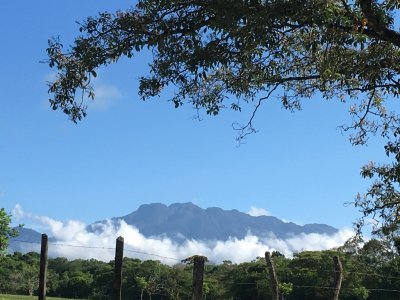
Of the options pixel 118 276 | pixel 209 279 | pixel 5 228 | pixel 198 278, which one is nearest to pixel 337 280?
pixel 198 278

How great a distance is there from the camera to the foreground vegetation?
55656mm

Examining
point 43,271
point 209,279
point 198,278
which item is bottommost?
point 209,279

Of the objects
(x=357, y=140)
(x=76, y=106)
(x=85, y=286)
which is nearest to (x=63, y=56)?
(x=76, y=106)

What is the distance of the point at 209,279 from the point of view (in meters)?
66.8

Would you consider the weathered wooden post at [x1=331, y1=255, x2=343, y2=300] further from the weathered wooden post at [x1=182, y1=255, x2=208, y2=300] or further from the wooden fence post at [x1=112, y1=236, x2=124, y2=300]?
the wooden fence post at [x1=112, y1=236, x2=124, y2=300]

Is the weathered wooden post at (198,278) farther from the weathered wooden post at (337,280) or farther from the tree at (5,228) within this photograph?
the tree at (5,228)

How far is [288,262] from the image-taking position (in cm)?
7225

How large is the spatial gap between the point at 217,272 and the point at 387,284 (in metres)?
25.8

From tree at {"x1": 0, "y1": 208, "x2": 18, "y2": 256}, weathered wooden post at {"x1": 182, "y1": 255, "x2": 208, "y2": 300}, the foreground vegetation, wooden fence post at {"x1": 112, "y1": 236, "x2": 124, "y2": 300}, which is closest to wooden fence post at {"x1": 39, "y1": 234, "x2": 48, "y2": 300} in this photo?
wooden fence post at {"x1": 112, "y1": 236, "x2": 124, "y2": 300}

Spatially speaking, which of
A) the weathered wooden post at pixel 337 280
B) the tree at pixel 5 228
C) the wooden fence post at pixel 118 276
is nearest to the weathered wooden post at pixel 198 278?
the wooden fence post at pixel 118 276

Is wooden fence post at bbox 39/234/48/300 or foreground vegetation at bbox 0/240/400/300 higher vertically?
wooden fence post at bbox 39/234/48/300

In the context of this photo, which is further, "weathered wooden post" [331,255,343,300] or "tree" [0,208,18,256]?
"tree" [0,208,18,256]

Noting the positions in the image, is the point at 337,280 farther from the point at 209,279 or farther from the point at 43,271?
the point at 209,279

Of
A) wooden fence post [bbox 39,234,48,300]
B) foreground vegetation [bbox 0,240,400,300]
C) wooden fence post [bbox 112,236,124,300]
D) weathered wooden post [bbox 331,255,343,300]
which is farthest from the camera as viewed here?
foreground vegetation [bbox 0,240,400,300]
